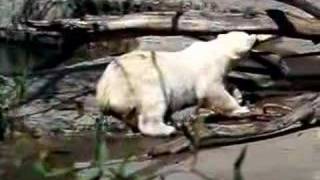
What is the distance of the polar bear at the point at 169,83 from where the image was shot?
479 centimetres

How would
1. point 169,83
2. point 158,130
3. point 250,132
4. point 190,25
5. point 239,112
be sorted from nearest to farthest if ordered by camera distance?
point 250,132
point 158,130
point 169,83
point 239,112
point 190,25

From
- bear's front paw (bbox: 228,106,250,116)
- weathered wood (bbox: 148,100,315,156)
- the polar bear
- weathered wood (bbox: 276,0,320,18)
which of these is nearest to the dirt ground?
weathered wood (bbox: 148,100,315,156)

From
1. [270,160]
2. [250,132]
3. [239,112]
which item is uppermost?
[250,132]

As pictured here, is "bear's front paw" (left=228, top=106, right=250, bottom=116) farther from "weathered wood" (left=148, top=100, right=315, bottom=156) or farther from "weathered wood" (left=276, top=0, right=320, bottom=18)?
"weathered wood" (left=148, top=100, right=315, bottom=156)

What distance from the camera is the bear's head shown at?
17.4 feet

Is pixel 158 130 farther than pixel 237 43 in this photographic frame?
No

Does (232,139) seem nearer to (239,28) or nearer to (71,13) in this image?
(239,28)

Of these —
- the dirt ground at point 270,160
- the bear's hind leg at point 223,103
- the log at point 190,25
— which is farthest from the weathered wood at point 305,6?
the dirt ground at point 270,160

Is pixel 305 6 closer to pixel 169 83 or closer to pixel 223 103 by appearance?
pixel 223 103

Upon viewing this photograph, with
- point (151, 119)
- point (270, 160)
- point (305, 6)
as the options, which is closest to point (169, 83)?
point (151, 119)

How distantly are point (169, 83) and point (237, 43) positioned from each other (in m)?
0.55

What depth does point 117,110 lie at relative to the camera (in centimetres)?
485

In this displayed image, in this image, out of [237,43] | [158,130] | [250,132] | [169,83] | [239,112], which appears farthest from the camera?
[237,43]

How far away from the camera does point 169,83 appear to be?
4984mm
